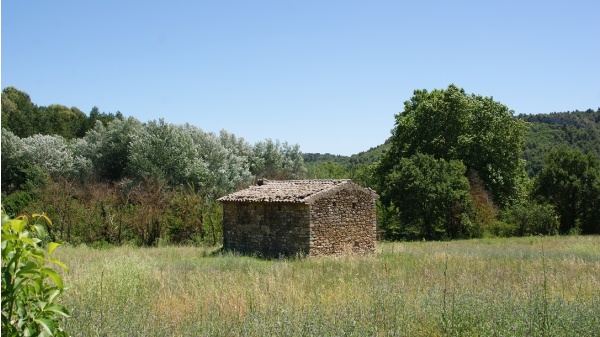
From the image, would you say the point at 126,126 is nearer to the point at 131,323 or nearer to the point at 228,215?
the point at 228,215

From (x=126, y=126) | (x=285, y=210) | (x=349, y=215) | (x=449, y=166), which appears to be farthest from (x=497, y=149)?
(x=126, y=126)

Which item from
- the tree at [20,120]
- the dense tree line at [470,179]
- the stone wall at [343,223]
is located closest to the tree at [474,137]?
the dense tree line at [470,179]

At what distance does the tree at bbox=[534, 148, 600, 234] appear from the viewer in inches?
1372

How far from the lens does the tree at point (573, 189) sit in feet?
114

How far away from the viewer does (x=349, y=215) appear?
2177 cm

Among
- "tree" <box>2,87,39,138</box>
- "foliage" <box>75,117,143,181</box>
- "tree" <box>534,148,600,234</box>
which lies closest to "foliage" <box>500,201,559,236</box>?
"tree" <box>534,148,600,234</box>

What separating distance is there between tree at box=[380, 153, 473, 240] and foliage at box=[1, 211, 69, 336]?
3020cm

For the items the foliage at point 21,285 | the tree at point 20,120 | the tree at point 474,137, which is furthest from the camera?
the tree at point 20,120

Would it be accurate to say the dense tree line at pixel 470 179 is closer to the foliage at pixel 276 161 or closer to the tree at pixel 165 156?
the foliage at pixel 276 161

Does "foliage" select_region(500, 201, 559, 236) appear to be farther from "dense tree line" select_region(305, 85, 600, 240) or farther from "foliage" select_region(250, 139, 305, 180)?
"foliage" select_region(250, 139, 305, 180)

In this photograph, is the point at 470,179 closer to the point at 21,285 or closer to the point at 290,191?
the point at 290,191

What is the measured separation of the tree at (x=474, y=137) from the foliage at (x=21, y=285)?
34.1 m

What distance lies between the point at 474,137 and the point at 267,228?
19.8 m

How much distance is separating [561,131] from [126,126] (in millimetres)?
55111
